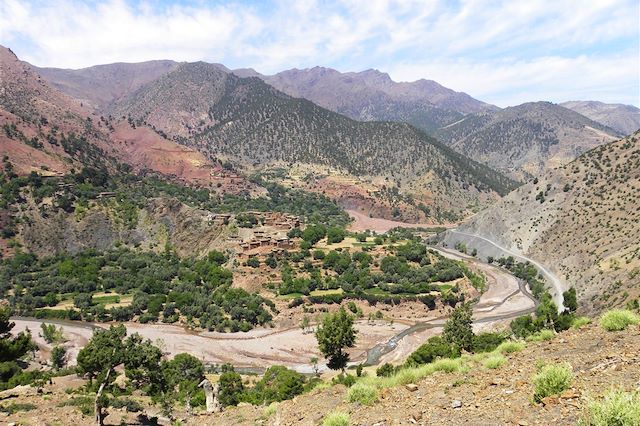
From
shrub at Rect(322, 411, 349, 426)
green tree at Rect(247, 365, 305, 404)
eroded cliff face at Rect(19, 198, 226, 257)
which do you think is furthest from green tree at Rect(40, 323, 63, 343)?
shrub at Rect(322, 411, 349, 426)

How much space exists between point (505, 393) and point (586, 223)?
352ft

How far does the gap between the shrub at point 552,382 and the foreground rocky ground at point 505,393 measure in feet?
0.62

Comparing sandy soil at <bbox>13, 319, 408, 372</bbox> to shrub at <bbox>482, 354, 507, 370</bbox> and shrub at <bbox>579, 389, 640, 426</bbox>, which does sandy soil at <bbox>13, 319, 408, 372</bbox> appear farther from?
shrub at <bbox>579, 389, 640, 426</bbox>

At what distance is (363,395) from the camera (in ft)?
48.5

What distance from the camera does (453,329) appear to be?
5212 cm

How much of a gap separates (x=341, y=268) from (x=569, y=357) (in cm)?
8433

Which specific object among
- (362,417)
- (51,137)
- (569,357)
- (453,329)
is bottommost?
(453,329)

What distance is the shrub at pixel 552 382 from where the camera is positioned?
10.0 metres

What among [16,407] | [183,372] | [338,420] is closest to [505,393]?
[338,420]

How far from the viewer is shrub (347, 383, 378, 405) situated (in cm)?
1433

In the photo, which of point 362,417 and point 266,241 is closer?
point 362,417

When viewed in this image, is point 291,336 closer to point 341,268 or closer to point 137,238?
point 341,268

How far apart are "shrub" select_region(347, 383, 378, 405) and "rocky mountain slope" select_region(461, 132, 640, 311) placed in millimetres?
56383

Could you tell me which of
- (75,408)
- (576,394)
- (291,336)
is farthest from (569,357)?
(291,336)
